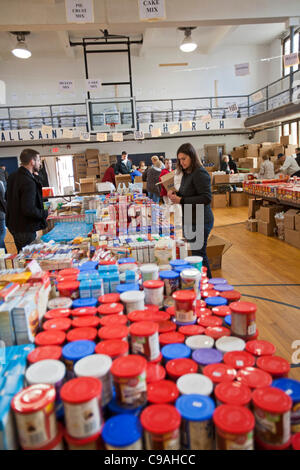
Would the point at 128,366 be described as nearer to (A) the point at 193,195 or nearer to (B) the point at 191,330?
(B) the point at 191,330

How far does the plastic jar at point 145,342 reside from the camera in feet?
3.82

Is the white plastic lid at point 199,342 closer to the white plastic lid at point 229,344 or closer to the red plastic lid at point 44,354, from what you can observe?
the white plastic lid at point 229,344

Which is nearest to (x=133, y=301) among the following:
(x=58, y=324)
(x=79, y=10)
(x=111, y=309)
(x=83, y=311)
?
(x=111, y=309)

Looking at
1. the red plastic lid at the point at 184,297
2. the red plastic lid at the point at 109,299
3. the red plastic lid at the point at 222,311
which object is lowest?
the red plastic lid at the point at 222,311

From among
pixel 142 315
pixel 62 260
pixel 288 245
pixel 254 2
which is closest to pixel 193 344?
pixel 142 315

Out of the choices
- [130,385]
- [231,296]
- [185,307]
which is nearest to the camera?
[130,385]

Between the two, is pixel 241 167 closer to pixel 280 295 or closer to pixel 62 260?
pixel 280 295

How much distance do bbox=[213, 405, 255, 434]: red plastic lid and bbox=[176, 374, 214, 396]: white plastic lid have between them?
97mm

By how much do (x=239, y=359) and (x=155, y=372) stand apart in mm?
302

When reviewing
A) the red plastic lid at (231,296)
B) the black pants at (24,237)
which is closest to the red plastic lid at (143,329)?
the red plastic lid at (231,296)

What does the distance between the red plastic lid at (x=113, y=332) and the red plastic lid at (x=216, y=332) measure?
0.34 m

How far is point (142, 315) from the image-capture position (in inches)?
54.3

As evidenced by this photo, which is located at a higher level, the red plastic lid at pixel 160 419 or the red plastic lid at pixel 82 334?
the red plastic lid at pixel 82 334

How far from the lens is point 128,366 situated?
1013mm
